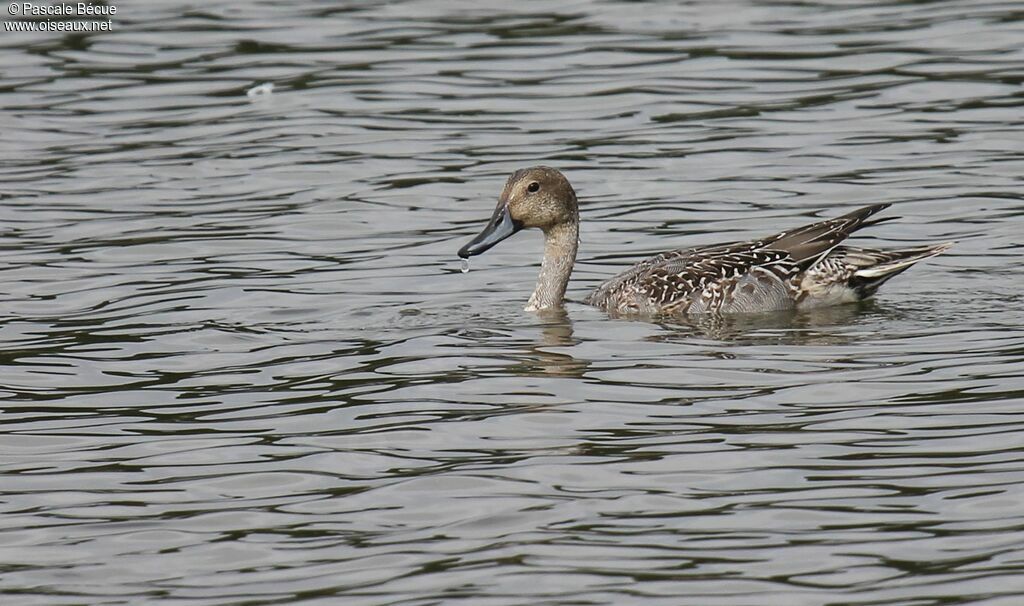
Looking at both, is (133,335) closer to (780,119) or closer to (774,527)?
(774,527)

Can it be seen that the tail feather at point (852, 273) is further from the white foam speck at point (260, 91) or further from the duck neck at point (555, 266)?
the white foam speck at point (260, 91)

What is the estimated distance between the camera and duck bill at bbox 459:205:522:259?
11.6 metres

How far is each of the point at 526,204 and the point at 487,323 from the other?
0.96 m

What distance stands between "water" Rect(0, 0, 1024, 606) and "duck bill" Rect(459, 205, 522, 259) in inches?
14.8

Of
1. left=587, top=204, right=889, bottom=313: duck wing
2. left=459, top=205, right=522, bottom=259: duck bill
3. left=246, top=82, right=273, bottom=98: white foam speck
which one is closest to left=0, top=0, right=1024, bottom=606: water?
left=246, top=82, right=273, bottom=98: white foam speck

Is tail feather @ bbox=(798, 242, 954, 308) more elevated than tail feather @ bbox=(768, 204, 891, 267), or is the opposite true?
tail feather @ bbox=(768, 204, 891, 267)

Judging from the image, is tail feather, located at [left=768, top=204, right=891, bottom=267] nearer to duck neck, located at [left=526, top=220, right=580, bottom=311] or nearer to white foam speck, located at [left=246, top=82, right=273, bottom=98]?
duck neck, located at [left=526, top=220, right=580, bottom=311]

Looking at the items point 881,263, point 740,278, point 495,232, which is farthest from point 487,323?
point 881,263

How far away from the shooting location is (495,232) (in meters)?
11.7

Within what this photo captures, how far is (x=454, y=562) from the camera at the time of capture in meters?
6.78

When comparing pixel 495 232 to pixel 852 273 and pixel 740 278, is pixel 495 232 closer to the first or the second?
pixel 740 278

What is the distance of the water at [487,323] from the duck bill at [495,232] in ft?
1.23

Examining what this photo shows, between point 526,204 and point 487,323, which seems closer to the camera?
point 487,323

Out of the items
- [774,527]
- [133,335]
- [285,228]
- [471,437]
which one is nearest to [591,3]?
[285,228]
